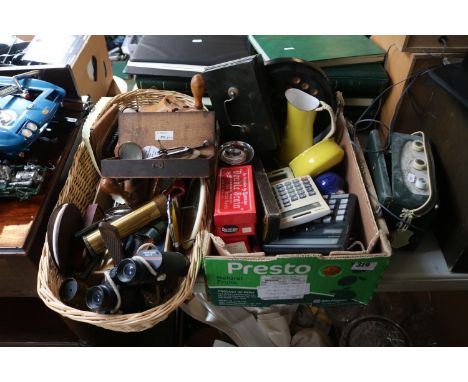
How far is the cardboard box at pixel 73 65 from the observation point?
3.16 feet

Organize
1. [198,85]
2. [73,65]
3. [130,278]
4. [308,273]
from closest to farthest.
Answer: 1. [130,278]
2. [308,273]
3. [198,85]
4. [73,65]

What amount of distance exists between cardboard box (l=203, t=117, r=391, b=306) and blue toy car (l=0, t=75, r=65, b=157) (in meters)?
0.46

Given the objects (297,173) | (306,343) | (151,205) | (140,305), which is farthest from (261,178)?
(306,343)

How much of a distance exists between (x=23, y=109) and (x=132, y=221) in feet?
1.20

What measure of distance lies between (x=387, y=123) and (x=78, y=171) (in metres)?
0.83

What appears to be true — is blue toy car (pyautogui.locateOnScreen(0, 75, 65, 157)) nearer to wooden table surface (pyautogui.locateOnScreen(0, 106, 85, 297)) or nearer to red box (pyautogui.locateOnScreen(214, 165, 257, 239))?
wooden table surface (pyautogui.locateOnScreen(0, 106, 85, 297))

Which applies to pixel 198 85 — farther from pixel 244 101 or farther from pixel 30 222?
pixel 30 222

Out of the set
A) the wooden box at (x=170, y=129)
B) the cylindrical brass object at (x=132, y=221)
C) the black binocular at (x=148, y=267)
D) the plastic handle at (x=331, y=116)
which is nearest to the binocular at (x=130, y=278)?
the black binocular at (x=148, y=267)

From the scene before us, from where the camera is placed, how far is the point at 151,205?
2.58 feet

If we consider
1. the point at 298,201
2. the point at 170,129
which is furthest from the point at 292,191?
the point at 170,129

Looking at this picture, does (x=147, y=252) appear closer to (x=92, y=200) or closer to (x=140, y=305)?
(x=140, y=305)

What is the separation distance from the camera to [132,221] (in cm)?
77

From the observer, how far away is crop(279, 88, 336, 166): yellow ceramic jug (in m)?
0.87

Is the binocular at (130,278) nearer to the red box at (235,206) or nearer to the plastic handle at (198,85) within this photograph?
the red box at (235,206)
